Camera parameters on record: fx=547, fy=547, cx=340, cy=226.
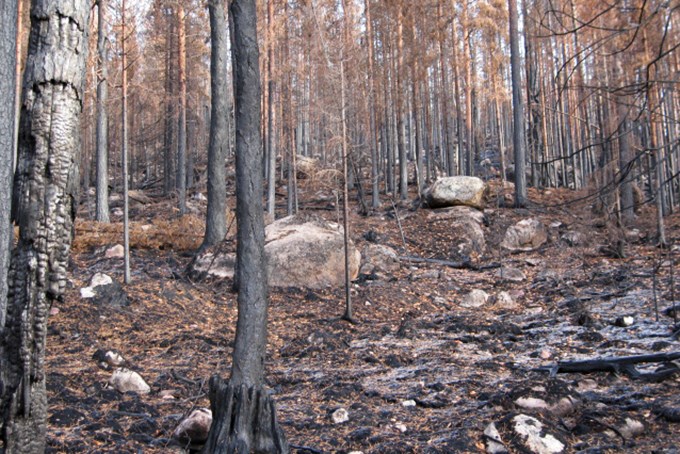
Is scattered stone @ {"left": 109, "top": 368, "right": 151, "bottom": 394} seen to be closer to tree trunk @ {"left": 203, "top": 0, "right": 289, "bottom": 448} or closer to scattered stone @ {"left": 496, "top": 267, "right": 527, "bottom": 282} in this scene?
tree trunk @ {"left": 203, "top": 0, "right": 289, "bottom": 448}

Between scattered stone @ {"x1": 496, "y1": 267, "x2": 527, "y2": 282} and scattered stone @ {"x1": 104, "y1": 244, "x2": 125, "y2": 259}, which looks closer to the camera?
scattered stone @ {"x1": 104, "y1": 244, "x2": 125, "y2": 259}

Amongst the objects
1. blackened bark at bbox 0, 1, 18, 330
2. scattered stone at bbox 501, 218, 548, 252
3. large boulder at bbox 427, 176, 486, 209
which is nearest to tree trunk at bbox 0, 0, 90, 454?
blackened bark at bbox 0, 1, 18, 330

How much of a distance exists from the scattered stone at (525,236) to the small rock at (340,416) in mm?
11223

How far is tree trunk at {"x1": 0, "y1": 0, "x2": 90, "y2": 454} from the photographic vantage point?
3.11m

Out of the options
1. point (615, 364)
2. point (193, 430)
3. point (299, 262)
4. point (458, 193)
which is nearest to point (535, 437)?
point (615, 364)

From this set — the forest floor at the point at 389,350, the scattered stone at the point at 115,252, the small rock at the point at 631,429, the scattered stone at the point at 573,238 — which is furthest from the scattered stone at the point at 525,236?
the small rock at the point at 631,429

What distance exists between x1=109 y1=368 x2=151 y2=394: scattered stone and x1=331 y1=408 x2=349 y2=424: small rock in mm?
2040

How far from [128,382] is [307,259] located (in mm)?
5734

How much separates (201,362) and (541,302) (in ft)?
21.7

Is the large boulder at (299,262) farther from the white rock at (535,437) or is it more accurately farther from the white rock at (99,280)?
the white rock at (535,437)

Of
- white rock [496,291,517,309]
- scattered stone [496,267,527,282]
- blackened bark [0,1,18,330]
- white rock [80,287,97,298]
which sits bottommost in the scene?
white rock [496,291,517,309]

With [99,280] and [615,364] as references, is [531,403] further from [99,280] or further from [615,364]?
[99,280]

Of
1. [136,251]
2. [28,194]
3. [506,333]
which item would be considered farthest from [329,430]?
[136,251]

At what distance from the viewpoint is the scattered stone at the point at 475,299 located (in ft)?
34.7
